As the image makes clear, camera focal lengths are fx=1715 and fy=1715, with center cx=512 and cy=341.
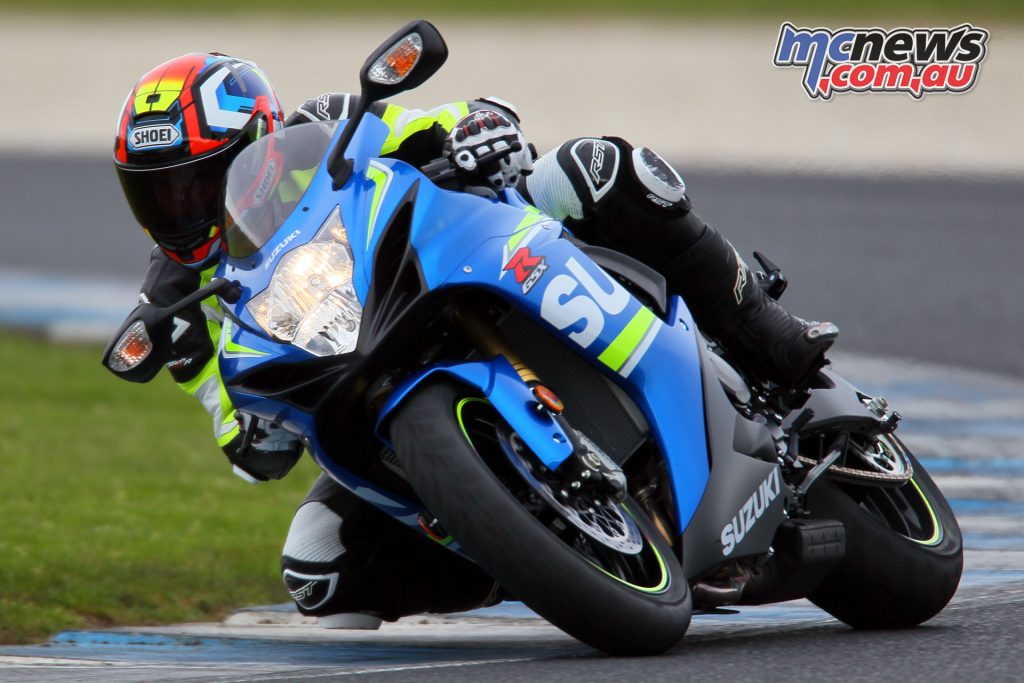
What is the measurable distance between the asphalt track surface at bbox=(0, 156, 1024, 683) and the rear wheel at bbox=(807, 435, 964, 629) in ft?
0.26

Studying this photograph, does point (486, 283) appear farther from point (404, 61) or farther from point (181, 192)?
point (181, 192)

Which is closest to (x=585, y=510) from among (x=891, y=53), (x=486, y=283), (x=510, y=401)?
(x=510, y=401)

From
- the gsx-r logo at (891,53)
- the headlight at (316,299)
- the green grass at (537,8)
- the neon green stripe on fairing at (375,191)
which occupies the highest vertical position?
the neon green stripe on fairing at (375,191)

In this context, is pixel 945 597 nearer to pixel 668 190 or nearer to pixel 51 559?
pixel 668 190

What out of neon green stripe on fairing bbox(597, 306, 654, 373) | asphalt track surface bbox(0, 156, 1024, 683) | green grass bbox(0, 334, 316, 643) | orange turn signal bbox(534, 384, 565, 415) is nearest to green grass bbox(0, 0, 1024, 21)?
asphalt track surface bbox(0, 156, 1024, 683)

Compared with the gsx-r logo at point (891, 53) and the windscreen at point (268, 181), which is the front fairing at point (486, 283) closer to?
the windscreen at point (268, 181)

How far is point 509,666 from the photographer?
3924 mm

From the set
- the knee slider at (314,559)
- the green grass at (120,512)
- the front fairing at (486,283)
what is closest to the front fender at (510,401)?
the front fairing at (486,283)

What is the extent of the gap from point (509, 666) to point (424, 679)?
0.76 ft

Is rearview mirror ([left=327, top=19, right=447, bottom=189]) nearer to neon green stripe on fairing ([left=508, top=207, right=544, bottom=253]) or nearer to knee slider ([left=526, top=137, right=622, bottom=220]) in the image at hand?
neon green stripe on fairing ([left=508, top=207, right=544, bottom=253])

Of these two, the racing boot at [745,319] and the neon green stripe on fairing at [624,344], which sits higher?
the neon green stripe on fairing at [624,344]

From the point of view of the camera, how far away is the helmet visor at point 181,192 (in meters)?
4.30

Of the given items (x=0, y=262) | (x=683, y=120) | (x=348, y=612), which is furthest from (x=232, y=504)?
(x=683, y=120)

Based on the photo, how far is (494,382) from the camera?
371 centimetres
